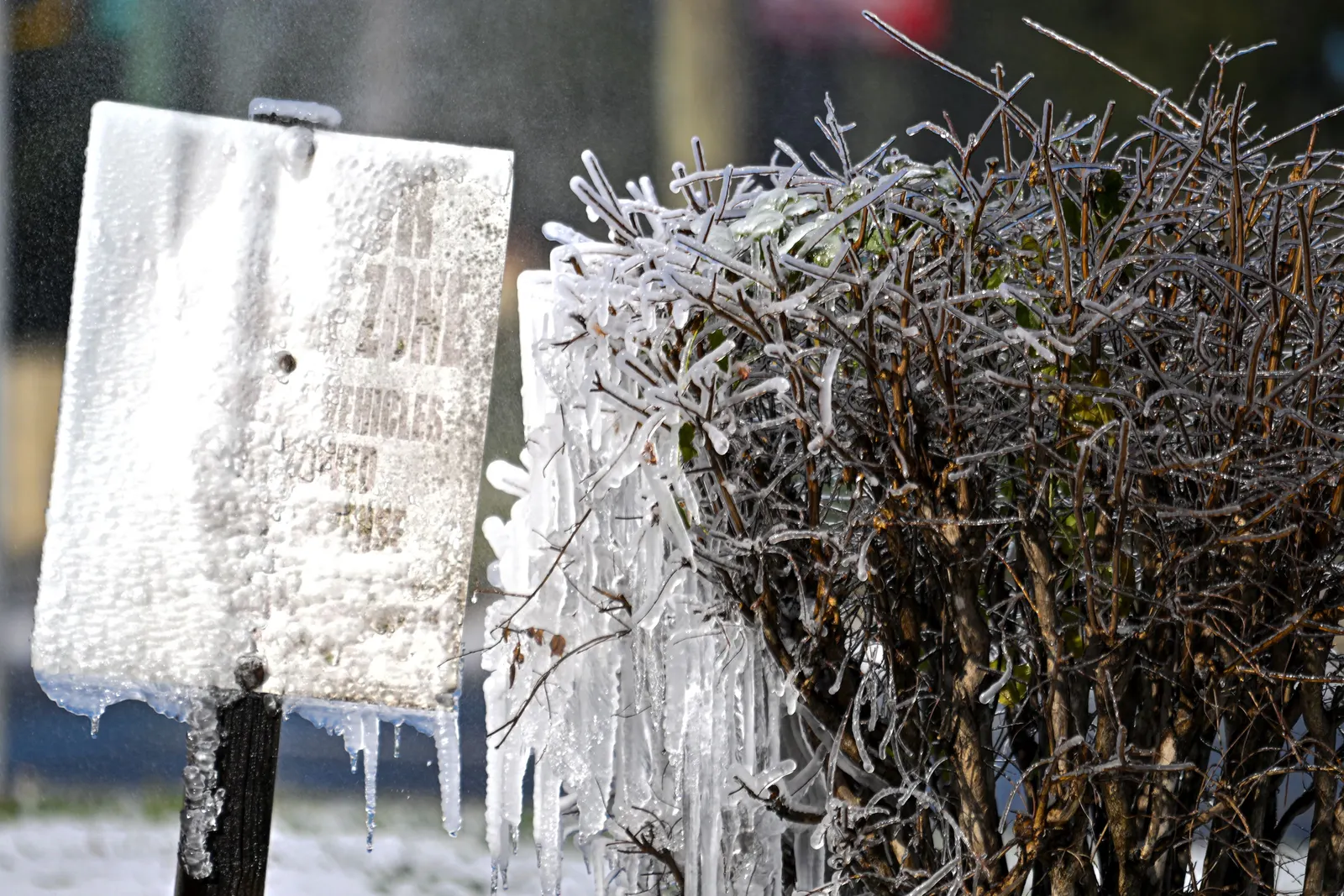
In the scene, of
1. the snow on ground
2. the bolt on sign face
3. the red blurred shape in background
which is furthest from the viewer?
the red blurred shape in background

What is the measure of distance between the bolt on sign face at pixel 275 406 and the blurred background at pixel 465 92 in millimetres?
1383

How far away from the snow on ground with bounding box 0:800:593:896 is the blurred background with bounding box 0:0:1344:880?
0.17ft

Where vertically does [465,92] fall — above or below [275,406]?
above

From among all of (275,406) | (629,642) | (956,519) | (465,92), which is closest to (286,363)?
(275,406)

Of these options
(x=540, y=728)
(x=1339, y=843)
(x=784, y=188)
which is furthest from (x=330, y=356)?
(x=1339, y=843)

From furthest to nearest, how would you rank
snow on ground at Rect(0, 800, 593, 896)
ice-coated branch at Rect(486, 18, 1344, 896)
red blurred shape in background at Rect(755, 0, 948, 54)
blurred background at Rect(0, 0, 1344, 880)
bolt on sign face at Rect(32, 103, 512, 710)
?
red blurred shape in background at Rect(755, 0, 948, 54)
blurred background at Rect(0, 0, 1344, 880)
snow on ground at Rect(0, 800, 593, 896)
bolt on sign face at Rect(32, 103, 512, 710)
ice-coated branch at Rect(486, 18, 1344, 896)

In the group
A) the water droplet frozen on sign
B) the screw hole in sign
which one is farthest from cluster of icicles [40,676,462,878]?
the water droplet frozen on sign

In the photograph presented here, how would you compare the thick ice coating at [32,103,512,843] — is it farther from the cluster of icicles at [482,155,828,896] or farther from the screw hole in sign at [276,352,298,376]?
the cluster of icicles at [482,155,828,896]

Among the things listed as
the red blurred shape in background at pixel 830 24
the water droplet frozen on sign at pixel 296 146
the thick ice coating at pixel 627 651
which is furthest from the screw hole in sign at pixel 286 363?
the red blurred shape in background at pixel 830 24

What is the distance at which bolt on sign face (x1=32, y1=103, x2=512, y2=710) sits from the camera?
1187 mm

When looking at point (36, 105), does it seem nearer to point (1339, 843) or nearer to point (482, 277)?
point (482, 277)

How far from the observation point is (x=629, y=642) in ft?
3.25

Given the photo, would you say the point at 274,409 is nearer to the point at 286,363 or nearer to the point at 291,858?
the point at 286,363

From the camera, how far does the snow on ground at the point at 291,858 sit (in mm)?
2457
